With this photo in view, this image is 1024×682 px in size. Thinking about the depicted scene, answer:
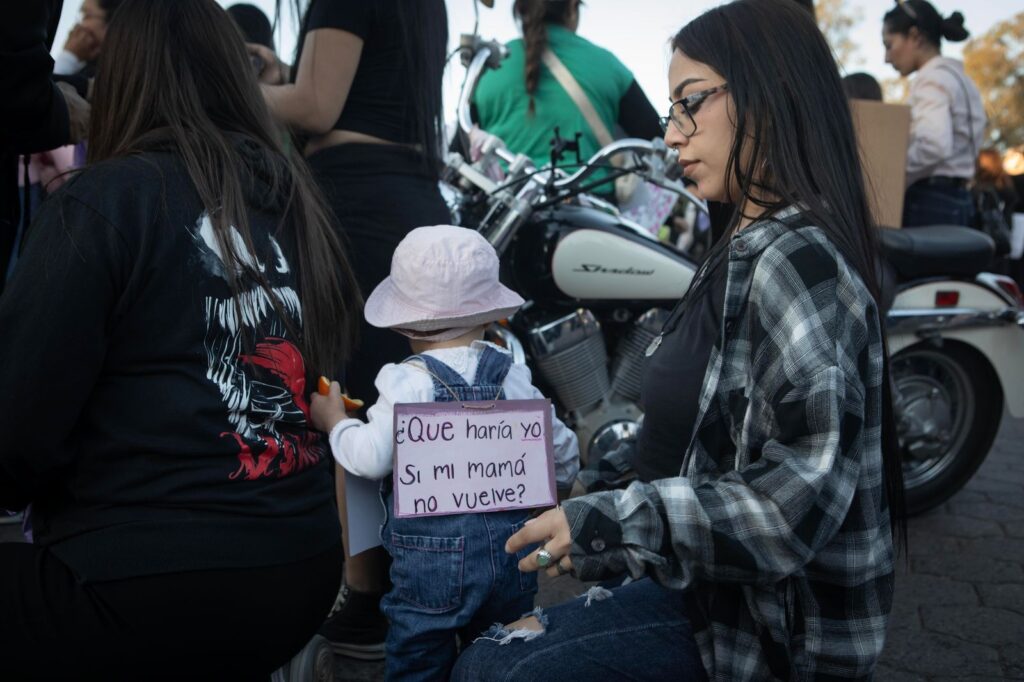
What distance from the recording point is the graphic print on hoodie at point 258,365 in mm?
1500

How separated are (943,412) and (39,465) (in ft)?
10.9

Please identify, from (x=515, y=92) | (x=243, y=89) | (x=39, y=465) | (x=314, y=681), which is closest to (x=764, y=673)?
(x=314, y=681)

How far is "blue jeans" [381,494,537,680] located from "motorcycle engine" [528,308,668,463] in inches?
45.6

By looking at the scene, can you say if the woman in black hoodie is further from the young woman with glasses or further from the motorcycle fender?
the motorcycle fender

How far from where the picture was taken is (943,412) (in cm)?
369

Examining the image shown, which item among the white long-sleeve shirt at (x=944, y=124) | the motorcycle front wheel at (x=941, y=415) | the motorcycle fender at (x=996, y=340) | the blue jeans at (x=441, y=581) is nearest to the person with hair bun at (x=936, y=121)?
the white long-sleeve shirt at (x=944, y=124)

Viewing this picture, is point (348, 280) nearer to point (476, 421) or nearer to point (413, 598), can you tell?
point (476, 421)

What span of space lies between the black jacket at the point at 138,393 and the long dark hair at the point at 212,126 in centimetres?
5

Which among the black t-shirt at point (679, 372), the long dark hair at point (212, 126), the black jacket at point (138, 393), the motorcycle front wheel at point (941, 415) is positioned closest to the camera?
the black jacket at point (138, 393)

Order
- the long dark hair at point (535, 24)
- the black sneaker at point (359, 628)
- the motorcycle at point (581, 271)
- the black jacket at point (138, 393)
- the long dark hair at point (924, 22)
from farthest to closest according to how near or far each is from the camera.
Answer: the long dark hair at point (924, 22) → the long dark hair at point (535, 24) → the motorcycle at point (581, 271) → the black sneaker at point (359, 628) → the black jacket at point (138, 393)

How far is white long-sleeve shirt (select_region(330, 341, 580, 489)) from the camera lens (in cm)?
176

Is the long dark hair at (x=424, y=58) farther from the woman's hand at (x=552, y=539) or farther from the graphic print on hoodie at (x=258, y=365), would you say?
the woman's hand at (x=552, y=539)

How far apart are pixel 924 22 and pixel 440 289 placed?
356 centimetres

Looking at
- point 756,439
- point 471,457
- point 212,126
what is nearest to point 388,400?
point 471,457
